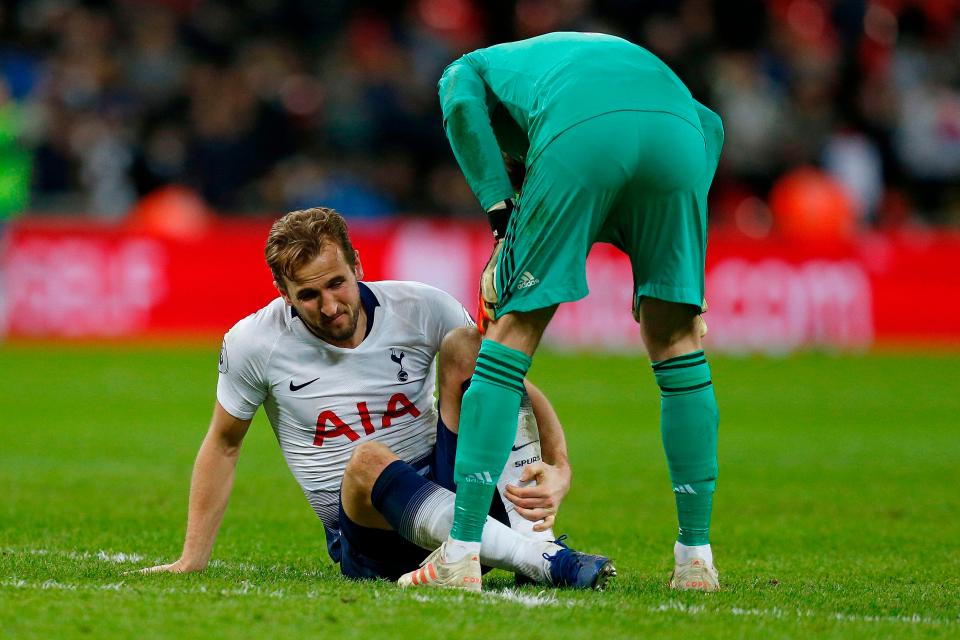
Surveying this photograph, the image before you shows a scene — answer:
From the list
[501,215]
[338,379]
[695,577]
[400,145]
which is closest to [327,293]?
[338,379]

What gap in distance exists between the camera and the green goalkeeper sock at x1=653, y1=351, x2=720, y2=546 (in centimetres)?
459

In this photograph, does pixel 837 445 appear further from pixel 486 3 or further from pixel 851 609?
pixel 486 3

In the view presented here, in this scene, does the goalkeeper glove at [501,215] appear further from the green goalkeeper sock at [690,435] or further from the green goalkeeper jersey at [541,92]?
the green goalkeeper sock at [690,435]

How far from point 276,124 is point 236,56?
1468 mm

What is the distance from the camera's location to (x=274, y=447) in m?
9.29

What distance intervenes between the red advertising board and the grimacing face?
986 cm

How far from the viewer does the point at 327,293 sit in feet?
15.1

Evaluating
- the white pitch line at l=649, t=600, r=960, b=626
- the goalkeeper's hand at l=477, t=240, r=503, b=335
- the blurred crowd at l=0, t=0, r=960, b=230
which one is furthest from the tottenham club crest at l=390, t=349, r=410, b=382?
the blurred crowd at l=0, t=0, r=960, b=230

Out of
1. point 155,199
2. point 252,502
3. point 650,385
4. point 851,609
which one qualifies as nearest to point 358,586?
point 851,609

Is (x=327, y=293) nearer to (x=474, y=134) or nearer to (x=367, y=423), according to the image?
(x=367, y=423)

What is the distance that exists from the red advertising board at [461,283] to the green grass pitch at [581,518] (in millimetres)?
1354

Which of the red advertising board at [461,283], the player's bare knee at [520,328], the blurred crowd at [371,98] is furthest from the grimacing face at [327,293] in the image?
the blurred crowd at [371,98]

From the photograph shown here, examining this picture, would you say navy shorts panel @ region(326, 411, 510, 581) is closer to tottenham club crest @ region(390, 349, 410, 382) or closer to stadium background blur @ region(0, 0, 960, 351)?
tottenham club crest @ region(390, 349, 410, 382)

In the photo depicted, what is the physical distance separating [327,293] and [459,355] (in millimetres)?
461
